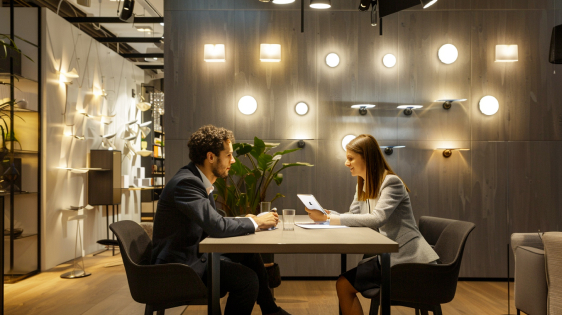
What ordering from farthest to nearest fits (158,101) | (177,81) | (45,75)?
1. (158,101)
2. (45,75)
3. (177,81)

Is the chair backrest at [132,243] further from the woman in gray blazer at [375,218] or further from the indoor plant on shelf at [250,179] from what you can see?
the indoor plant on shelf at [250,179]

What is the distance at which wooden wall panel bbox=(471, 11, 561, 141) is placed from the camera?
481 centimetres

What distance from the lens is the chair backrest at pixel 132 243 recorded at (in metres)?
2.18

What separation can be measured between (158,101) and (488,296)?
713 cm

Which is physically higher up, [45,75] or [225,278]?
[45,75]

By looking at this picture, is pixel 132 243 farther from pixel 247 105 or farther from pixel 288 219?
pixel 247 105

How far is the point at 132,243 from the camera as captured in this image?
7.77ft

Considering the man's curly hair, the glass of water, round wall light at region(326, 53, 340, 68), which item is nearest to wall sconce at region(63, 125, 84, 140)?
round wall light at region(326, 53, 340, 68)

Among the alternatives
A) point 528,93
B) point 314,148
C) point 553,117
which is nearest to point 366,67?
point 314,148

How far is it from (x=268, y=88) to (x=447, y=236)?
275cm

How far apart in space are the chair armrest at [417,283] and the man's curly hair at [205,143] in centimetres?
115

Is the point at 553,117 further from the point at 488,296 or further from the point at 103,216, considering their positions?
the point at 103,216

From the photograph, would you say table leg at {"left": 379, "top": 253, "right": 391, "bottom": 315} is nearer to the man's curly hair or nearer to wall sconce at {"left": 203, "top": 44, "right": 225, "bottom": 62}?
the man's curly hair

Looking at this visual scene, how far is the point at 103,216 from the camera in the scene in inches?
287
